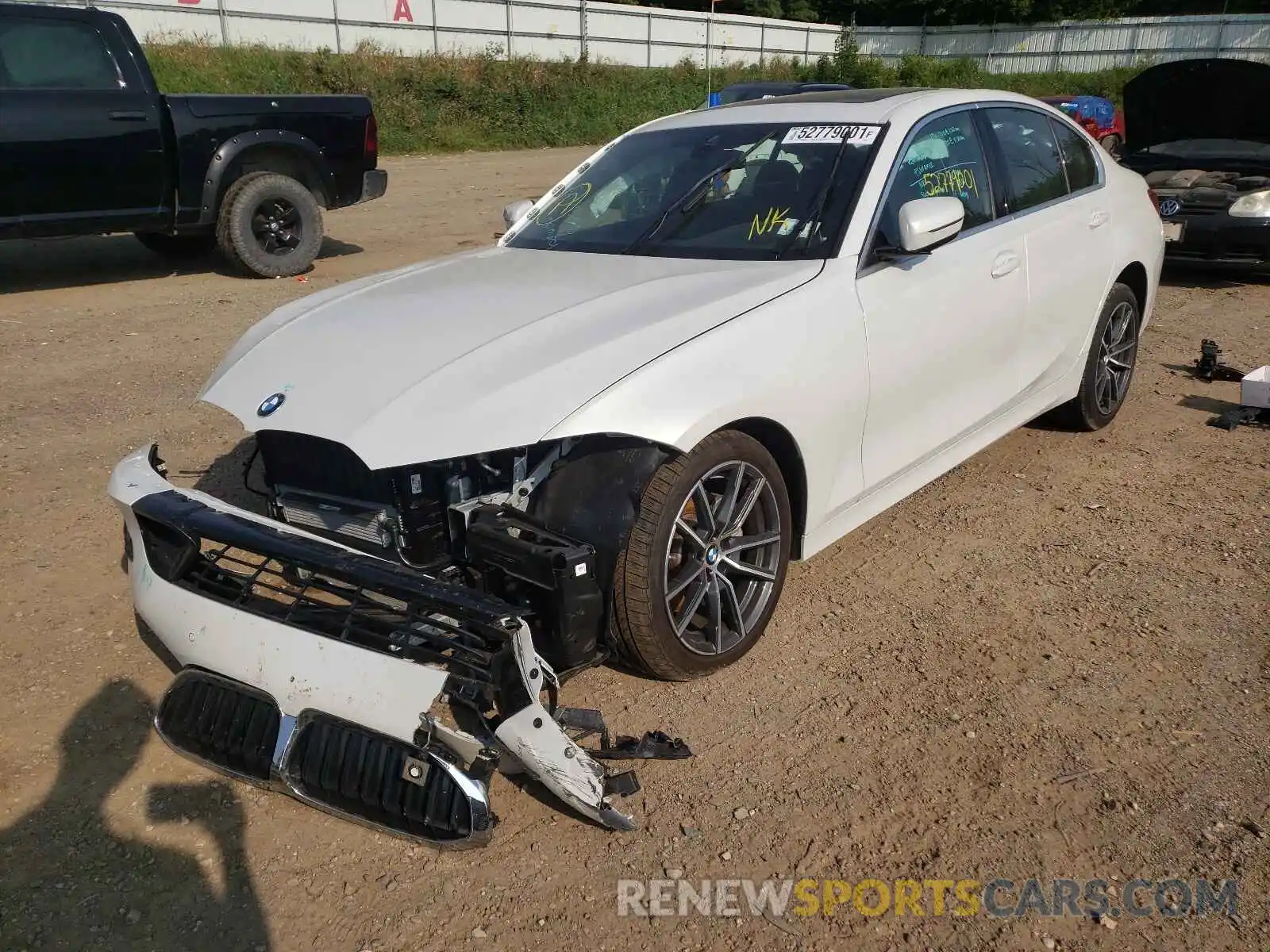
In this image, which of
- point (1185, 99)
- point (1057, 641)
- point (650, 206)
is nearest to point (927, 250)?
point (650, 206)

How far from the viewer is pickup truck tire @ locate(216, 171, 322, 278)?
8.99 metres

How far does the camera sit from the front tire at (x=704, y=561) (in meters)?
2.84

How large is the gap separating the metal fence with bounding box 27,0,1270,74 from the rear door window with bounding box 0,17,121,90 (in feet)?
59.5

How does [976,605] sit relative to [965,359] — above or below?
below

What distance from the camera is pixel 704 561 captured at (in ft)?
10.1

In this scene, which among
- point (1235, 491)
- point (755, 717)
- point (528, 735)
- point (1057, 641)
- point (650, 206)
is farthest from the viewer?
point (1235, 491)

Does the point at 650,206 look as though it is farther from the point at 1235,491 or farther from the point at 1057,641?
the point at 1235,491

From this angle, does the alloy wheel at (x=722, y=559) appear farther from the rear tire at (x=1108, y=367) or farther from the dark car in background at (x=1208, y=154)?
the dark car in background at (x=1208, y=154)

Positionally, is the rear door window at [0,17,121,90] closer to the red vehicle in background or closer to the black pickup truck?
the black pickup truck

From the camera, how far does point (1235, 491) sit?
460 centimetres

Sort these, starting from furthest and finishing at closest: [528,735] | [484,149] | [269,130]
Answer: [484,149]
[269,130]
[528,735]

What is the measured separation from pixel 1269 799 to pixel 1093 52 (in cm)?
4696

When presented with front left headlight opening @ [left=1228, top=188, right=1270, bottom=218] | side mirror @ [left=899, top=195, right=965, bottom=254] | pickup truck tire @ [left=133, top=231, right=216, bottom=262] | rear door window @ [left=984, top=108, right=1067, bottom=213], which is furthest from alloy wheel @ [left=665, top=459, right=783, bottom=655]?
pickup truck tire @ [left=133, top=231, right=216, bottom=262]

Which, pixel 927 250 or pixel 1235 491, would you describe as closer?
pixel 927 250
